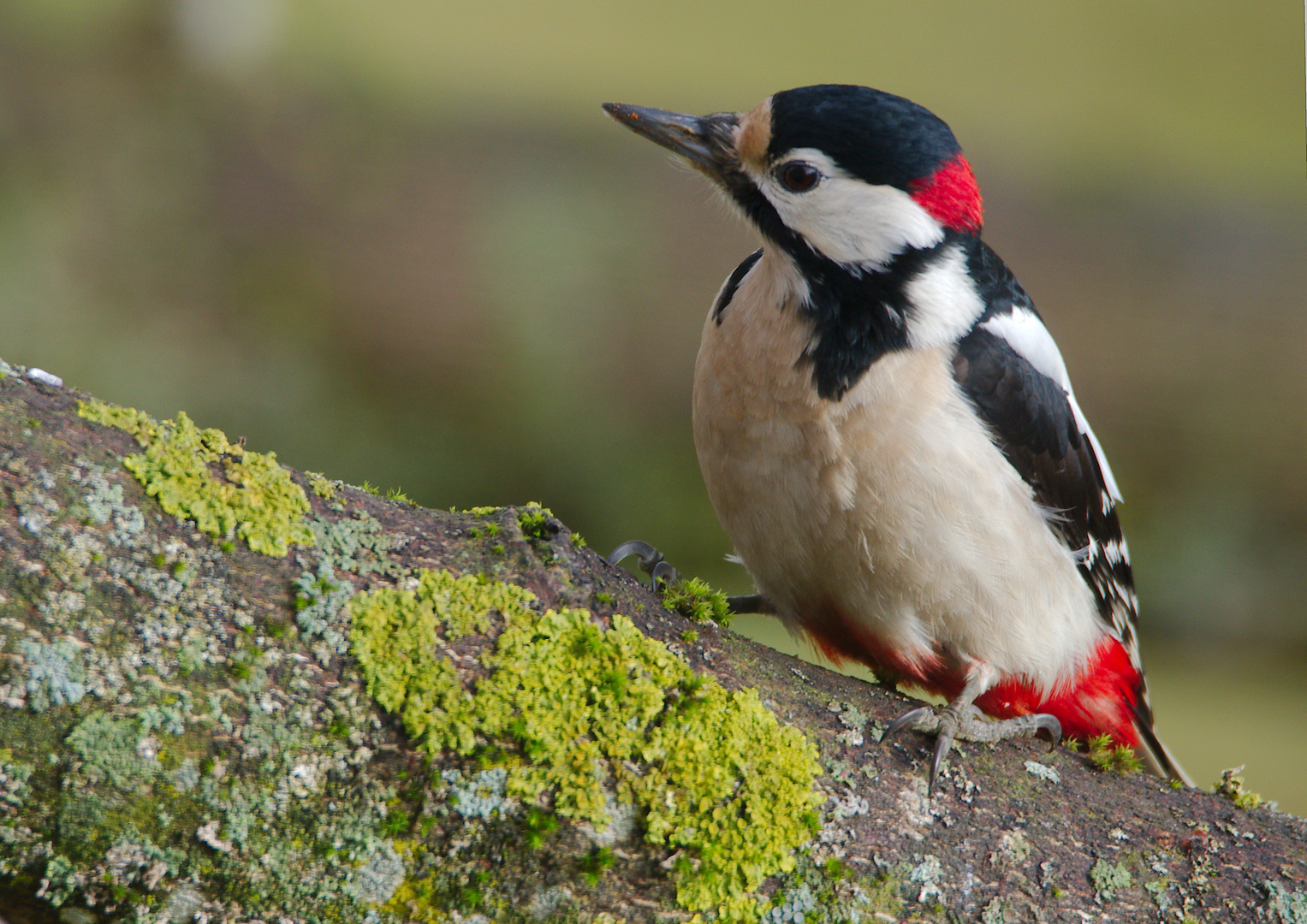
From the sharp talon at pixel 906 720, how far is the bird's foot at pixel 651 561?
47cm

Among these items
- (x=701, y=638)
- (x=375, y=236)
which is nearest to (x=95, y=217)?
(x=375, y=236)

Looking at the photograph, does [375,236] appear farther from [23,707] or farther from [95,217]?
[23,707]

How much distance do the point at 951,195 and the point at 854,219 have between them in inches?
6.9

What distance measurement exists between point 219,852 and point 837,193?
1322 millimetres

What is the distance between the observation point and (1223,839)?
1.43 meters

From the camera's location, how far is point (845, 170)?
5.52ft

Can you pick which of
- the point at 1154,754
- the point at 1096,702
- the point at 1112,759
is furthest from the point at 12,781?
the point at 1154,754

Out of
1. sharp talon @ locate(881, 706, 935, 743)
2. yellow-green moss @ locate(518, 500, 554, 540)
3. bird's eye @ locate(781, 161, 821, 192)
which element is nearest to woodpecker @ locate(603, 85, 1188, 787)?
bird's eye @ locate(781, 161, 821, 192)

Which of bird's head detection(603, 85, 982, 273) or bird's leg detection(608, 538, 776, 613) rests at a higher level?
bird's head detection(603, 85, 982, 273)

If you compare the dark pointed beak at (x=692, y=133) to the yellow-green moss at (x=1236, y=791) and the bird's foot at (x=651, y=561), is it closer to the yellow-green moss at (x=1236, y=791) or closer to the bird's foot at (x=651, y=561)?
the bird's foot at (x=651, y=561)

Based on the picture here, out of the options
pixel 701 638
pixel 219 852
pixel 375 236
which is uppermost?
pixel 375 236

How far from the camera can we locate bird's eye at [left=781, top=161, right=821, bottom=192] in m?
1.70

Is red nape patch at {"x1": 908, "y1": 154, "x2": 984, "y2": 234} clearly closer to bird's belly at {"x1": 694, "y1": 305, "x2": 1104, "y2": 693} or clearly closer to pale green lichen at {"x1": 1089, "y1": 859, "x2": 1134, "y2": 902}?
bird's belly at {"x1": 694, "y1": 305, "x2": 1104, "y2": 693}

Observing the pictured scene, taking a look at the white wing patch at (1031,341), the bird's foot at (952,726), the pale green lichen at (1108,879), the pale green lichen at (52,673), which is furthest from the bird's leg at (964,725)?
the pale green lichen at (52,673)
